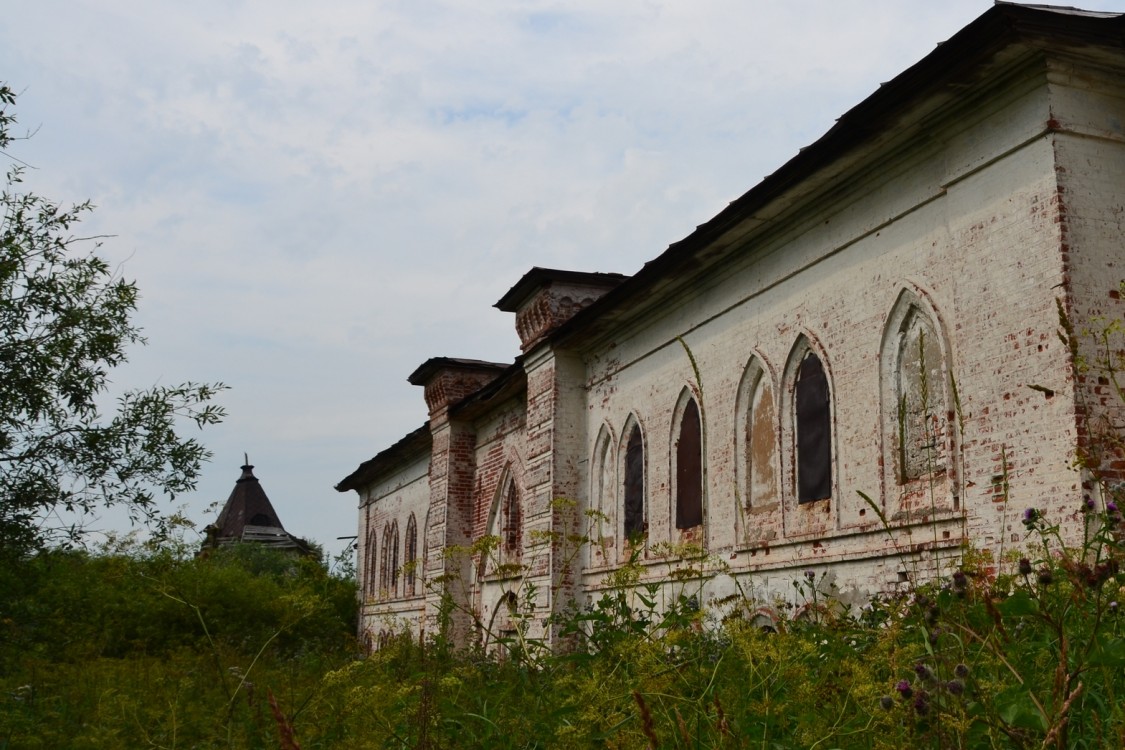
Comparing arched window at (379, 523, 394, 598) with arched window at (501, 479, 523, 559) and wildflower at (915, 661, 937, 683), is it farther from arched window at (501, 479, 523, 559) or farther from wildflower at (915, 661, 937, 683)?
wildflower at (915, 661, 937, 683)

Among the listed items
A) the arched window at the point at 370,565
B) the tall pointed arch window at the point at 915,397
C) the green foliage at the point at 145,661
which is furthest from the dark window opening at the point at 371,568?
the tall pointed arch window at the point at 915,397

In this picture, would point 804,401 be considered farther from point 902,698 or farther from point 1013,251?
point 902,698

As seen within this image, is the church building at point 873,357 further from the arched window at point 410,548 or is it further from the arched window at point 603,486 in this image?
the arched window at point 410,548

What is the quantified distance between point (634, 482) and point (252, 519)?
46.7 m

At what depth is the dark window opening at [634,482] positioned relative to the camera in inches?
592

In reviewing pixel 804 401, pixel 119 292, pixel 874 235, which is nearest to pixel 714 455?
pixel 804 401

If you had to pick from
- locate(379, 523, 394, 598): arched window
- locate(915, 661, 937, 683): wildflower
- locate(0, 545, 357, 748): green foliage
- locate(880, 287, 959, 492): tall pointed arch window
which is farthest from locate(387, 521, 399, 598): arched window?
locate(915, 661, 937, 683): wildflower

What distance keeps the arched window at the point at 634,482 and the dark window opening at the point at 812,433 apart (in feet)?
12.7

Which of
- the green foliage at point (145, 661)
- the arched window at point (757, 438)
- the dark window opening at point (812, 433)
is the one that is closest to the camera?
the green foliage at point (145, 661)

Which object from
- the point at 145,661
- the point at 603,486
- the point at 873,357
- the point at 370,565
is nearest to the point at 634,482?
the point at 603,486

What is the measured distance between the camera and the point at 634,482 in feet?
50.3

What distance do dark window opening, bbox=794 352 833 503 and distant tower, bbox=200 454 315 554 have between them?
4706 centimetres

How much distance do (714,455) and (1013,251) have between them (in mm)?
5173

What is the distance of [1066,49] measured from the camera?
8023mm
